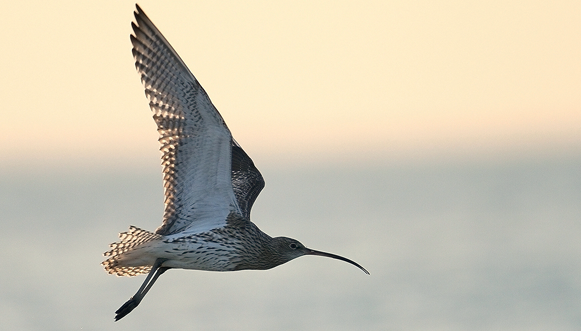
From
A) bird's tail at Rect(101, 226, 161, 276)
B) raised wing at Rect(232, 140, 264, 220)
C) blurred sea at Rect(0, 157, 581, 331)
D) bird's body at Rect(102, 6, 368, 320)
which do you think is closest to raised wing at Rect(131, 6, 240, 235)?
bird's body at Rect(102, 6, 368, 320)

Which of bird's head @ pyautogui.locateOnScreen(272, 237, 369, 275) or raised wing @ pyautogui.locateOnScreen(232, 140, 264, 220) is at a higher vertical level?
raised wing @ pyautogui.locateOnScreen(232, 140, 264, 220)

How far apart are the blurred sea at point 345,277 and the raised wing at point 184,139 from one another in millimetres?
13017

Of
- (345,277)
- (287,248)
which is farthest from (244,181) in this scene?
(345,277)

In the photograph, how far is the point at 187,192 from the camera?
13.2m

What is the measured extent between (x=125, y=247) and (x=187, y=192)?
95 centimetres

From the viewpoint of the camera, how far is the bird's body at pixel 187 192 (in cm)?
1273

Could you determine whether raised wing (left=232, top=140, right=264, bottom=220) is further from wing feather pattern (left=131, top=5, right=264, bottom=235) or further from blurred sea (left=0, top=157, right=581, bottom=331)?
blurred sea (left=0, top=157, right=581, bottom=331)

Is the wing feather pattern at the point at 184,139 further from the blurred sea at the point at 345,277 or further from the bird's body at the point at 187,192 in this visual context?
the blurred sea at the point at 345,277

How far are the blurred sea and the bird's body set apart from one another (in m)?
12.8

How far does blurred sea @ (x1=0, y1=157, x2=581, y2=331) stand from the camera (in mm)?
27359

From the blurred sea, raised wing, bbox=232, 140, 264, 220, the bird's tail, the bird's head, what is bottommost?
the bird's tail

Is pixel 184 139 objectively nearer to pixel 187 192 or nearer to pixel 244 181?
pixel 187 192

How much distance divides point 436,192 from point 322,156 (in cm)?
10826

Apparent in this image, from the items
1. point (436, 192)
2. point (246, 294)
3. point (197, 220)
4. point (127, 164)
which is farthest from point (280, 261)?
point (127, 164)
